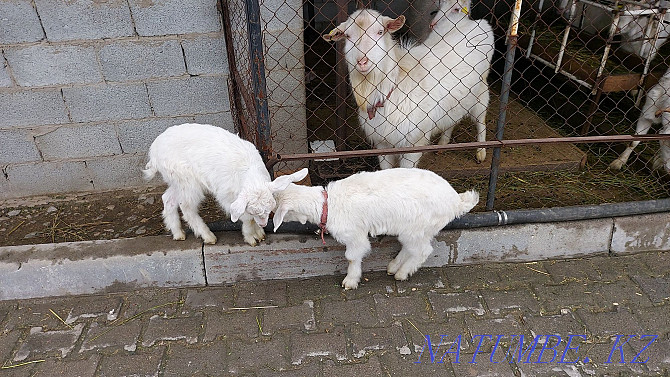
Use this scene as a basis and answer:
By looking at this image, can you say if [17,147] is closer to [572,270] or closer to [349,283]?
[349,283]

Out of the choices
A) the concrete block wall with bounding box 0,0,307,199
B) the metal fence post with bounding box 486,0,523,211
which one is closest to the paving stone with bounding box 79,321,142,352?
the concrete block wall with bounding box 0,0,307,199

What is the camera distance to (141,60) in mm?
3877

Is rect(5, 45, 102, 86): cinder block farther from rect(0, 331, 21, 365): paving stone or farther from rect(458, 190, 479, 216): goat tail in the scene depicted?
rect(458, 190, 479, 216): goat tail

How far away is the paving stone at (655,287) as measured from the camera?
10.4ft

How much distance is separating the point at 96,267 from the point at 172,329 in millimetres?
757

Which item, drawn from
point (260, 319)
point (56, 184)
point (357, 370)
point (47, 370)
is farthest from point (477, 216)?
point (56, 184)

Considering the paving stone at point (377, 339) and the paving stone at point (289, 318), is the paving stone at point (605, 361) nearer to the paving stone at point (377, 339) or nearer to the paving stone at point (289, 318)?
the paving stone at point (377, 339)

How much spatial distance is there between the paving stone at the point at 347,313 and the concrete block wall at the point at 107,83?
68.8 inches

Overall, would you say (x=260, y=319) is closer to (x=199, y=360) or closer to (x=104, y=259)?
(x=199, y=360)

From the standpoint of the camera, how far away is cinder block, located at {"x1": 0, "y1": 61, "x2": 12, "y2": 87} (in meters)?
3.76

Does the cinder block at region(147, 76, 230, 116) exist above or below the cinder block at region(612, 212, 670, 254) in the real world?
above

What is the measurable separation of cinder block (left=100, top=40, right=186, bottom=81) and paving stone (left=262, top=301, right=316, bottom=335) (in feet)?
7.14

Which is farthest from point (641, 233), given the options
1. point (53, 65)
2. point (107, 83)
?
point (53, 65)

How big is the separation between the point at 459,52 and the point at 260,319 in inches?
108
